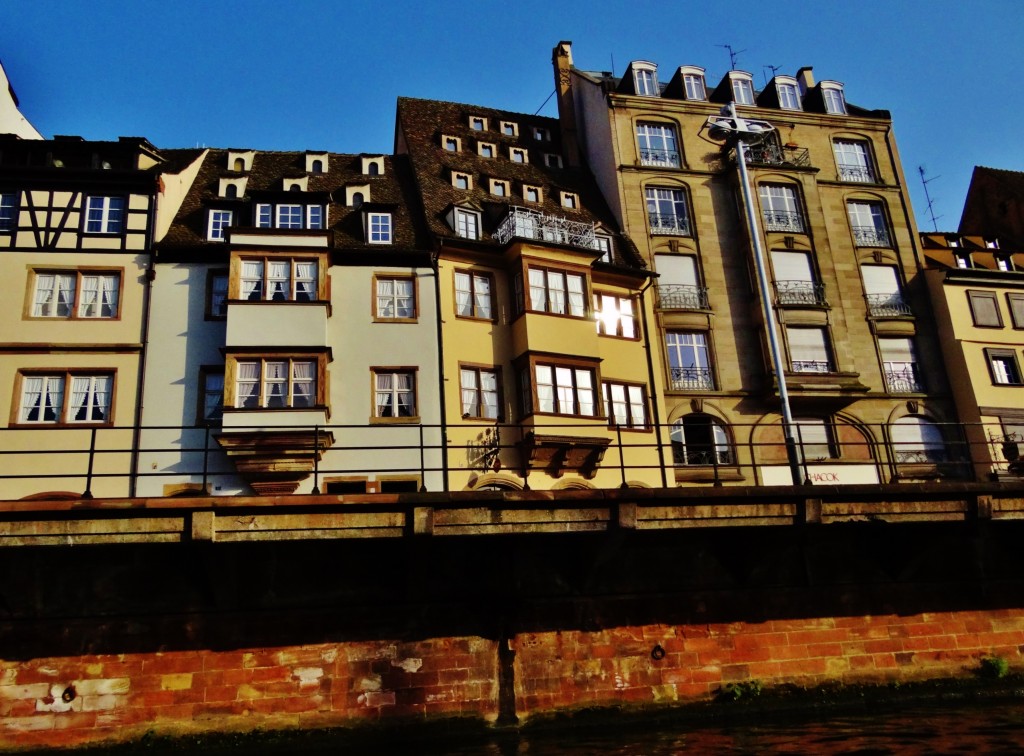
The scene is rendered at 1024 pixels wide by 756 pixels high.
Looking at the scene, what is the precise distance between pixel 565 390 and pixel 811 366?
9407 mm

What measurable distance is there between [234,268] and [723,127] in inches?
555

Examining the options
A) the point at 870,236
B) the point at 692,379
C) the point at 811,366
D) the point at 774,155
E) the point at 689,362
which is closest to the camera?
the point at 692,379

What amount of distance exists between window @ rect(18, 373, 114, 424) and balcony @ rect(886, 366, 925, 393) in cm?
2422

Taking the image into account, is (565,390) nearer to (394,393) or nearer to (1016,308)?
(394,393)

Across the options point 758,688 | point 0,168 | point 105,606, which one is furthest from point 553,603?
point 0,168

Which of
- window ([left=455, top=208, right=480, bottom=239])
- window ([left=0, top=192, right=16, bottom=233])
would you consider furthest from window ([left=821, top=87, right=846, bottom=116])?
window ([left=0, top=192, right=16, bottom=233])

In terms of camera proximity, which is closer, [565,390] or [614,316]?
[565,390]

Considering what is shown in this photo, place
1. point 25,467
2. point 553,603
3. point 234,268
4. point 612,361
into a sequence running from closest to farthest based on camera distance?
1. point 553,603
2. point 25,467
3. point 234,268
4. point 612,361

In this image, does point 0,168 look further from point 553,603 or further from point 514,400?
point 553,603

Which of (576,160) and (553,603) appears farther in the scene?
(576,160)

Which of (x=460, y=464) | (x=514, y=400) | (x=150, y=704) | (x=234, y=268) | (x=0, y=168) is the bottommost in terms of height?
(x=150, y=704)

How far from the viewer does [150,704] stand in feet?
45.0

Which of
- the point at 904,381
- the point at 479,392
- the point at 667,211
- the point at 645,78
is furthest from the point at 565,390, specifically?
the point at 645,78

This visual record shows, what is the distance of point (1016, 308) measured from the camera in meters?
30.5
